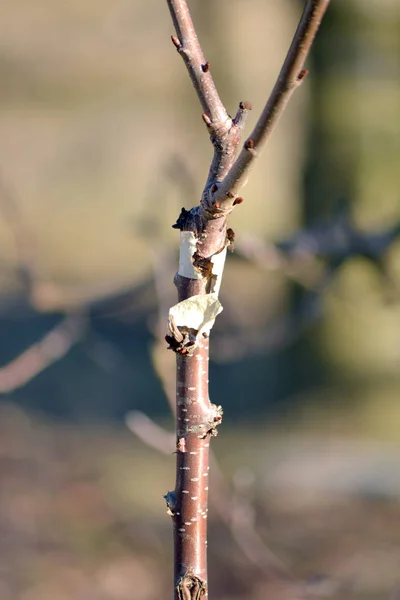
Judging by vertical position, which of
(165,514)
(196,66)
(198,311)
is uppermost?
(165,514)

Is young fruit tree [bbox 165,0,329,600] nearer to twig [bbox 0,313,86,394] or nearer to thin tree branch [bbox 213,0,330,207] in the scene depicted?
thin tree branch [bbox 213,0,330,207]

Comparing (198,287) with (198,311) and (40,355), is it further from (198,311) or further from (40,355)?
(40,355)

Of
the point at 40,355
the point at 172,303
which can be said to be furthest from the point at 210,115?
the point at 172,303

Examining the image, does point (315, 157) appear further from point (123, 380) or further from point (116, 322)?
point (123, 380)

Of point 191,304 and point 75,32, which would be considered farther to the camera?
point 75,32

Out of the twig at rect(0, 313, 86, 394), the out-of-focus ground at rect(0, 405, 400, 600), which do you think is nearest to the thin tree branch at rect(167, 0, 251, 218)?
the twig at rect(0, 313, 86, 394)

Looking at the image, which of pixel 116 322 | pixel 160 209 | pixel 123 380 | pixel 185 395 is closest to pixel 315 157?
pixel 160 209

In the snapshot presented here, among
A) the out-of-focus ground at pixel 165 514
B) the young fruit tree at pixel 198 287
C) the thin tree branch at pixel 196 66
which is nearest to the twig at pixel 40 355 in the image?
the young fruit tree at pixel 198 287
